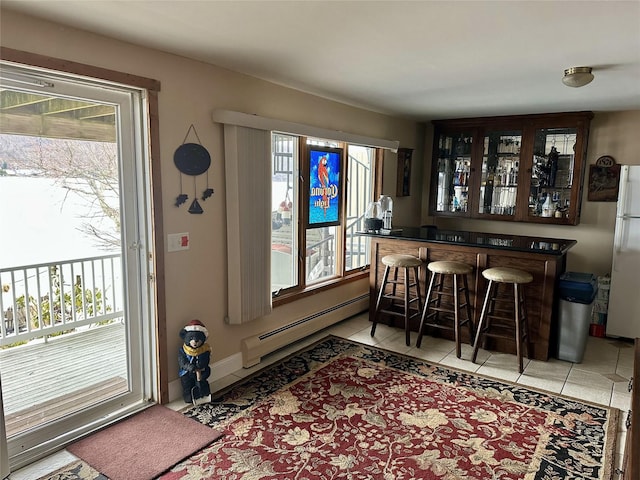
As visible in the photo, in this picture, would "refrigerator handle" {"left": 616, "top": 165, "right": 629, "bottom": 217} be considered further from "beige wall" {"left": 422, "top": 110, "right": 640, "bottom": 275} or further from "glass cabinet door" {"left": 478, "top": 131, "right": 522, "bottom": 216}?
"glass cabinet door" {"left": 478, "top": 131, "right": 522, "bottom": 216}

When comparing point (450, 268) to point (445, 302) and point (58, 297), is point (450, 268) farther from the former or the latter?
point (58, 297)

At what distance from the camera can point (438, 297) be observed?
4.10m

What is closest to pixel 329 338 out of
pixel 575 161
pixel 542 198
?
pixel 542 198

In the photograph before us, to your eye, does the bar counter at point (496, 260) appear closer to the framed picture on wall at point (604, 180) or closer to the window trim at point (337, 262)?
the window trim at point (337, 262)

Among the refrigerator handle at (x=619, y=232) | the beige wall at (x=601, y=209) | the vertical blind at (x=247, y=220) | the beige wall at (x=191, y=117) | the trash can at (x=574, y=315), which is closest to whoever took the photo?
the beige wall at (x=191, y=117)

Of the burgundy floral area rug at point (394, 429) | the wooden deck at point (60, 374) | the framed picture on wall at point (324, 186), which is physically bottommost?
the burgundy floral area rug at point (394, 429)

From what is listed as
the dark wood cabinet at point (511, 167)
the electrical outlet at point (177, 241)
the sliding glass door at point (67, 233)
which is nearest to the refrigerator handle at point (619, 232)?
the dark wood cabinet at point (511, 167)

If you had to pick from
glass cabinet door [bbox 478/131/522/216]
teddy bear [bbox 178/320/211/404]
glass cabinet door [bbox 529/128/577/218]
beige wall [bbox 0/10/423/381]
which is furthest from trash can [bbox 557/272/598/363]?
teddy bear [bbox 178/320/211/404]

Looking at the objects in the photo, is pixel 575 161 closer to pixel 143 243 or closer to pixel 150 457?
pixel 143 243

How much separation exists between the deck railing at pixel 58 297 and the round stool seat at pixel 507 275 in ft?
9.37

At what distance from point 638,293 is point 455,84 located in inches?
107

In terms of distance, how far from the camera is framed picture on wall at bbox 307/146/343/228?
3984 mm

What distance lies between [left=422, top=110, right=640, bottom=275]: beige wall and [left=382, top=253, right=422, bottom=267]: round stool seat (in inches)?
81.8

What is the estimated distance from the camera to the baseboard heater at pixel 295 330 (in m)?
3.40
